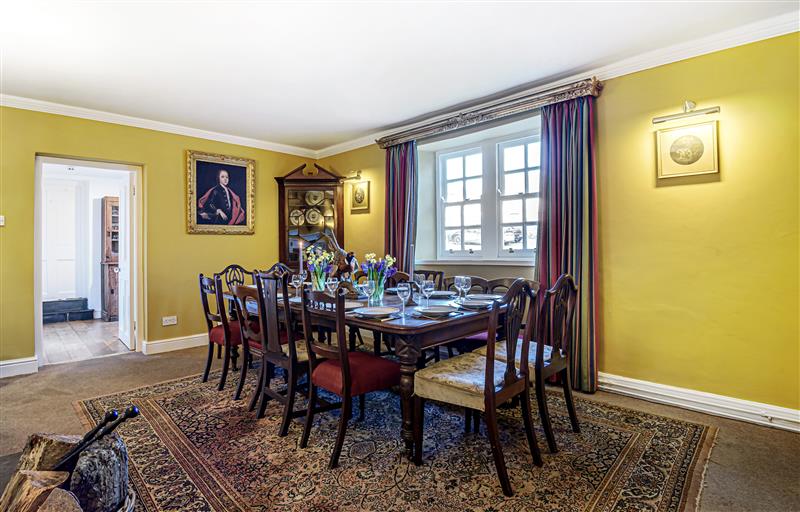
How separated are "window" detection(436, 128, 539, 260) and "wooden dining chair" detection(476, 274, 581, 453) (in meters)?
1.50

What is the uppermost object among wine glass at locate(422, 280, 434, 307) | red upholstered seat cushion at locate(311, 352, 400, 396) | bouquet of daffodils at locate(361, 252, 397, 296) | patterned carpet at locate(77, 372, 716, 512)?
bouquet of daffodils at locate(361, 252, 397, 296)

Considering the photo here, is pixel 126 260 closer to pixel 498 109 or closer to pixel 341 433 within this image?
pixel 341 433

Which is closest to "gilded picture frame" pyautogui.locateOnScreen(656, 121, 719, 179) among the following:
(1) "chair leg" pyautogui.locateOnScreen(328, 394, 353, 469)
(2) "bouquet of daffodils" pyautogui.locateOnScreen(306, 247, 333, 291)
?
(2) "bouquet of daffodils" pyautogui.locateOnScreen(306, 247, 333, 291)

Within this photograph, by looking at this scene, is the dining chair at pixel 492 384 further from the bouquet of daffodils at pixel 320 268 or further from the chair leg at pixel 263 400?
the bouquet of daffodils at pixel 320 268

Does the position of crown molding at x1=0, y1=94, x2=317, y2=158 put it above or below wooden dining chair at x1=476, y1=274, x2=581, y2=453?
above

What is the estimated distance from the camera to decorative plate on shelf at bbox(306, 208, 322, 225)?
5.50 m

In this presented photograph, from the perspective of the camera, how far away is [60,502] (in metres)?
0.69

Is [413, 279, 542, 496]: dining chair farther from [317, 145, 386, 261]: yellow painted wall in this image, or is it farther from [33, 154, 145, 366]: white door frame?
[33, 154, 145, 366]: white door frame

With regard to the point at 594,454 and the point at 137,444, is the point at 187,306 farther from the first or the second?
the point at 594,454

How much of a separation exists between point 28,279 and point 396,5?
13.6 ft

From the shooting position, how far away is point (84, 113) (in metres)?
3.99

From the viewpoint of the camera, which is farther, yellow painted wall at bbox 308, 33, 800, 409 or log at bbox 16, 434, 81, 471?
yellow painted wall at bbox 308, 33, 800, 409

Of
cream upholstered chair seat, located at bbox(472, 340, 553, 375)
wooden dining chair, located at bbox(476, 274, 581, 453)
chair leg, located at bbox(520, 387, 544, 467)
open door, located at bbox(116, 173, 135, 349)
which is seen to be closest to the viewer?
chair leg, located at bbox(520, 387, 544, 467)

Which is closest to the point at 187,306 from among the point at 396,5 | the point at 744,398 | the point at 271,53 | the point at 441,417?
the point at 271,53
